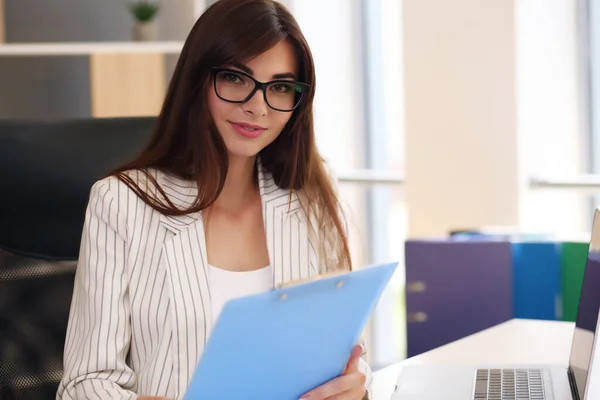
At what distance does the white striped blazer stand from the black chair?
0.38ft

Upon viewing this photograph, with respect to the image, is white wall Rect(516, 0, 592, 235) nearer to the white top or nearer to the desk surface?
the desk surface

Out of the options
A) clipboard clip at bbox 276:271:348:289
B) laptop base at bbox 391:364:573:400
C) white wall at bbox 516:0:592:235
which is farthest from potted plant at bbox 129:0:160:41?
clipboard clip at bbox 276:271:348:289

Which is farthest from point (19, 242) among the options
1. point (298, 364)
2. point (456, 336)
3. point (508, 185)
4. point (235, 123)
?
point (508, 185)

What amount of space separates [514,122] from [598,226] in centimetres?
196

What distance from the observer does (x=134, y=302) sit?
1669 millimetres

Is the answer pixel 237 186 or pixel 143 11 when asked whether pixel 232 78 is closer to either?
pixel 237 186

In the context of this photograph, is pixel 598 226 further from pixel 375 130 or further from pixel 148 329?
pixel 375 130

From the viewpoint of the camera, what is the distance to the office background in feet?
11.9

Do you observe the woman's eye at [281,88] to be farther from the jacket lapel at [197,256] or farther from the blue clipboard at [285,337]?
the blue clipboard at [285,337]

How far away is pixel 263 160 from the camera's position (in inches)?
76.3

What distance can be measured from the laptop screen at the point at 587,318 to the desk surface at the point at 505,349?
0.27 meters

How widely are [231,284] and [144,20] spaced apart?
224 centimetres

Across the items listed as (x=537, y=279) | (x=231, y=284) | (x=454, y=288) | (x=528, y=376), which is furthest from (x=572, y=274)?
(x=231, y=284)

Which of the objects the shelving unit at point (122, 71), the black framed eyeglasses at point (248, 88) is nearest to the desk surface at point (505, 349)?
the black framed eyeglasses at point (248, 88)
